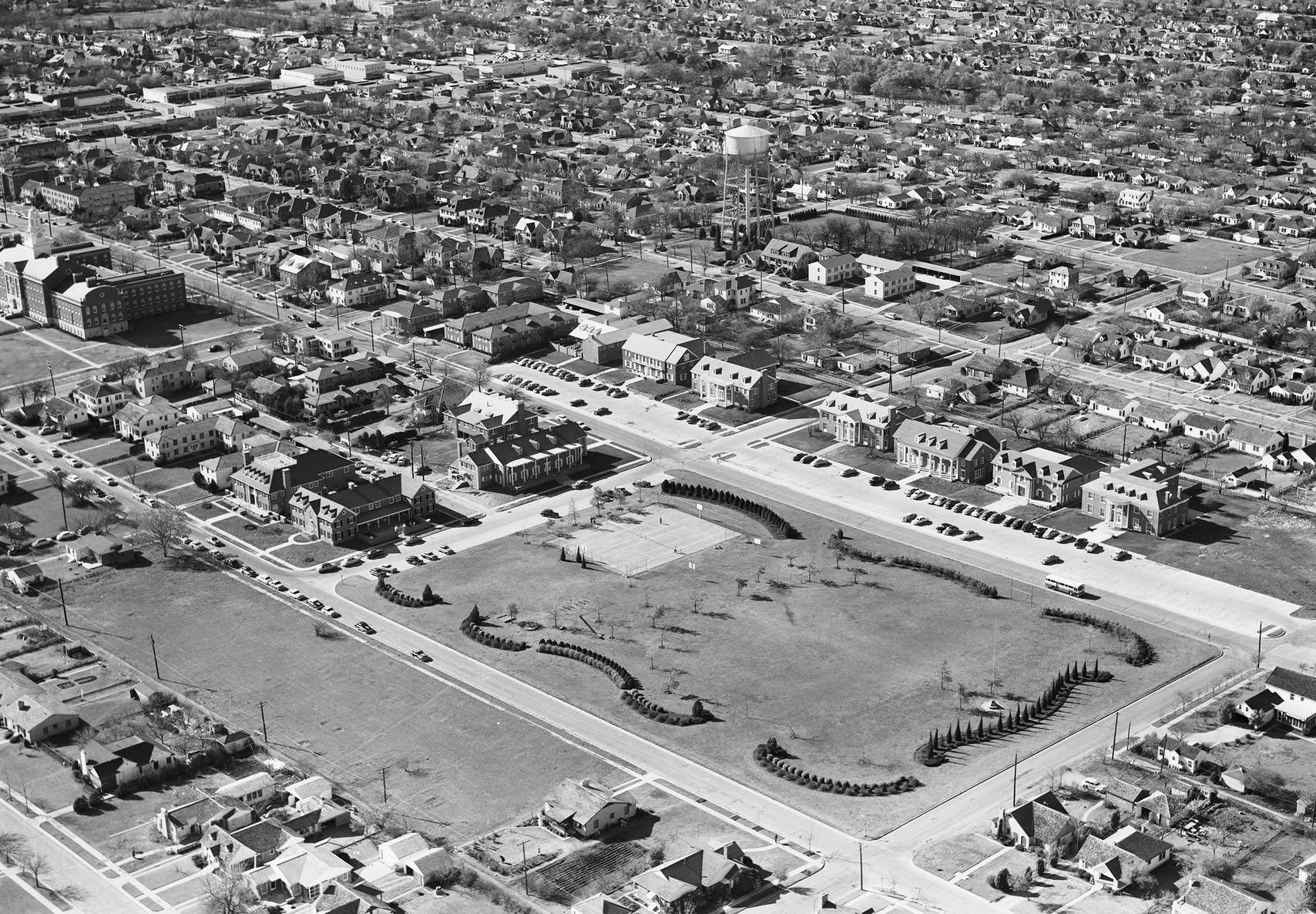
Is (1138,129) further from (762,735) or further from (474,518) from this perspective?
(762,735)

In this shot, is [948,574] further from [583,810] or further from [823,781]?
[583,810]

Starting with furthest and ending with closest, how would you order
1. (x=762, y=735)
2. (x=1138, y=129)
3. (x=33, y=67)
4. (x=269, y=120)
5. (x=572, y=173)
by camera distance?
(x=33, y=67)
(x=269, y=120)
(x=1138, y=129)
(x=572, y=173)
(x=762, y=735)

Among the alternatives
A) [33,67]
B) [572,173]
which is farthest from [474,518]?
[33,67]

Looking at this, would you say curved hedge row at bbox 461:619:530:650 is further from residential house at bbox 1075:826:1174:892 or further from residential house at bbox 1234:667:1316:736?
residential house at bbox 1234:667:1316:736

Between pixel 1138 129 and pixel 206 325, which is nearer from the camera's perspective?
pixel 206 325

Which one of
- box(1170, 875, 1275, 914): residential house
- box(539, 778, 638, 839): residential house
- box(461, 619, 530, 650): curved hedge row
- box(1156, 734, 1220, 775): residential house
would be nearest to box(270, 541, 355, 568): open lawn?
box(461, 619, 530, 650): curved hedge row
